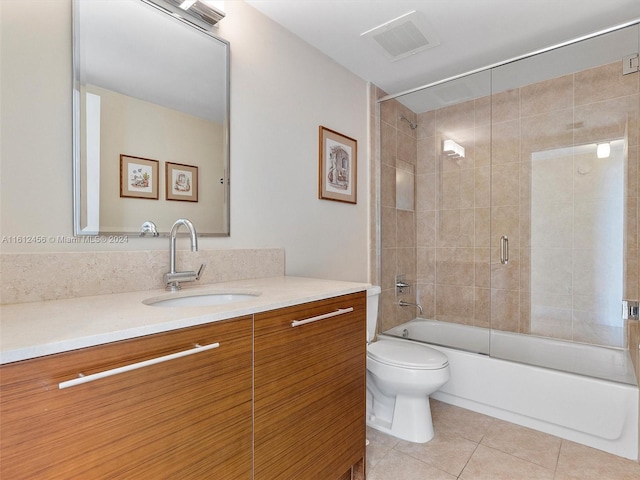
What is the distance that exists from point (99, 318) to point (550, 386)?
90.6 inches

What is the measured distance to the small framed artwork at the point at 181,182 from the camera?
4.75 feet

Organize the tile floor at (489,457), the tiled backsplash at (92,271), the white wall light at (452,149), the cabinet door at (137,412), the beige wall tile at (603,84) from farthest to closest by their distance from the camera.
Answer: the white wall light at (452,149), the beige wall tile at (603,84), the tile floor at (489,457), the tiled backsplash at (92,271), the cabinet door at (137,412)

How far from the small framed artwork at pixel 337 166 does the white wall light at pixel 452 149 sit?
95 cm

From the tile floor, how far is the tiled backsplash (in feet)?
4.11

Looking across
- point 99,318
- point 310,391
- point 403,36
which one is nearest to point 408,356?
point 310,391

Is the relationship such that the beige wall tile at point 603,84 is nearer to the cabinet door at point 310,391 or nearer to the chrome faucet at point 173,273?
the cabinet door at point 310,391

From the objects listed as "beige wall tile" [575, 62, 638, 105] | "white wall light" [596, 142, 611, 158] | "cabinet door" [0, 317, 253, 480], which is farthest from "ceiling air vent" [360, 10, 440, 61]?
"cabinet door" [0, 317, 253, 480]

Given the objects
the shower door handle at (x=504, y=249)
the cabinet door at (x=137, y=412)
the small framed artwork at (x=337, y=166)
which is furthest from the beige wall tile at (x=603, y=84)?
the cabinet door at (x=137, y=412)

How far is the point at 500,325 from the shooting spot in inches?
105

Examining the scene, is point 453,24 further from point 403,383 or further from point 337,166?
point 403,383

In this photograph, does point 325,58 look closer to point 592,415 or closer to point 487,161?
point 487,161

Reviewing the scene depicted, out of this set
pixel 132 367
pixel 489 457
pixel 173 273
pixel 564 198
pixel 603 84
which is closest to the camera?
pixel 132 367

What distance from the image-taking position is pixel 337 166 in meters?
2.31

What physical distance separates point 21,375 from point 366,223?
224 cm
